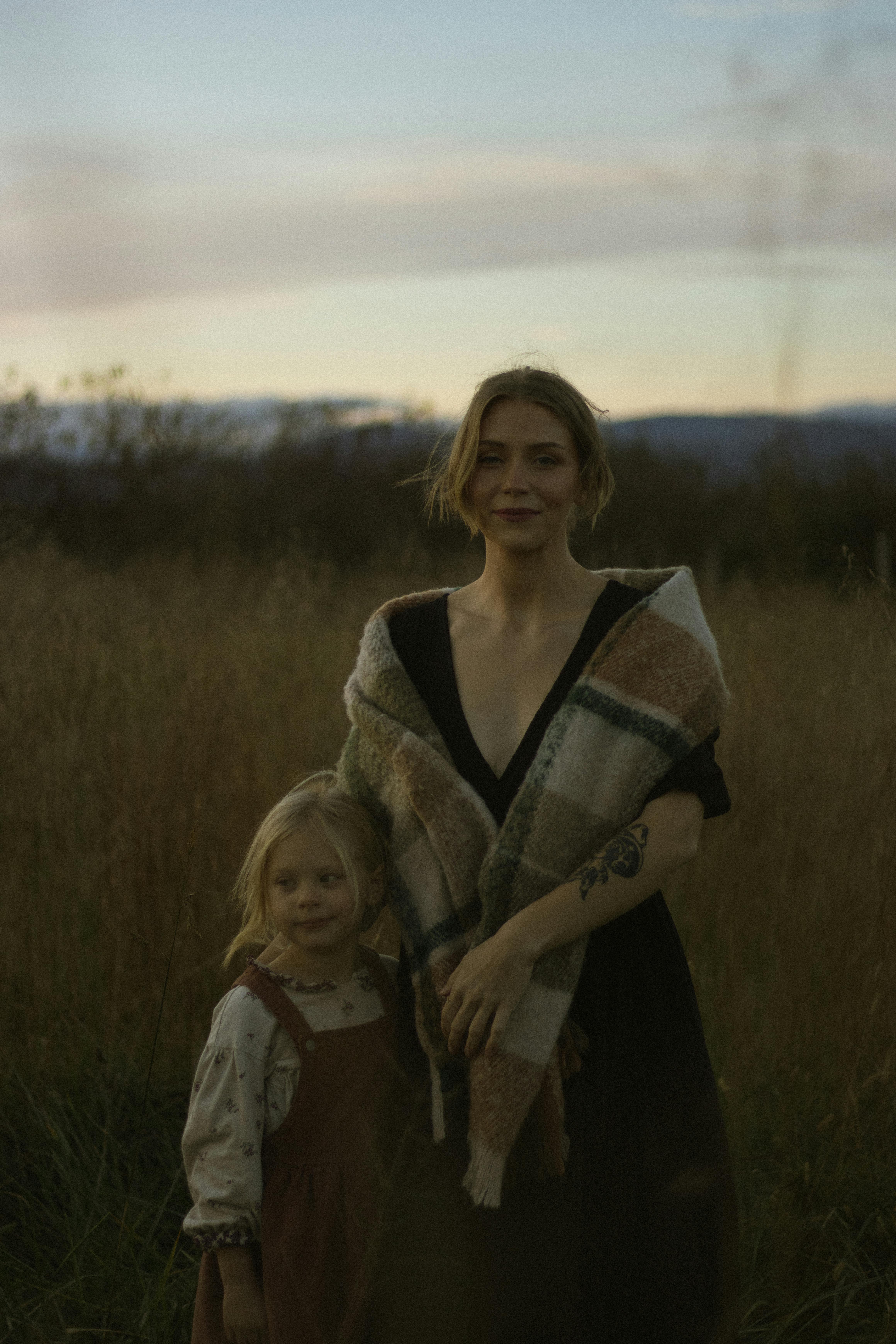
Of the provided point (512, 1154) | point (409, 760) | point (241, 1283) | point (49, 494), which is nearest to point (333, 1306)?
point (241, 1283)

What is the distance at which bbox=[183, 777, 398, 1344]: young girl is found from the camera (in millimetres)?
1598

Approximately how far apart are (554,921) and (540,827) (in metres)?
0.14

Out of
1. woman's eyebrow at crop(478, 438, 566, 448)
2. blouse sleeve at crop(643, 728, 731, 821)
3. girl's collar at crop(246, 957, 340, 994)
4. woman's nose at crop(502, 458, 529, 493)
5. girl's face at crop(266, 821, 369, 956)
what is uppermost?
woman's eyebrow at crop(478, 438, 566, 448)

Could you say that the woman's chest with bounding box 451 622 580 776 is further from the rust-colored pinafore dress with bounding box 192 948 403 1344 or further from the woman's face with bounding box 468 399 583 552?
the rust-colored pinafore dress with bounding box 192 948 403 1344

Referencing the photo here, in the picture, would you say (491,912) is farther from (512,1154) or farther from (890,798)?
(890,798)


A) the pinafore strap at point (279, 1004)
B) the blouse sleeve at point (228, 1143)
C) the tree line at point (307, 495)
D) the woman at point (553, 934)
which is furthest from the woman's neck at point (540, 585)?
the tree line at point (307, 495)

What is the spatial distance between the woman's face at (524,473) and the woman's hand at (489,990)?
2.10 ft

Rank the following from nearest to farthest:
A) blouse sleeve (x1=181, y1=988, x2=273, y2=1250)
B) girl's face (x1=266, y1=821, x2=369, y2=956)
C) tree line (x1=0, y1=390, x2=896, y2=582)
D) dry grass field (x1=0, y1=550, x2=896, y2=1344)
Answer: blouse sleeve (x1=181, y1=988, x2=273, y2=1250) < girl's face (x1=266, y1=821, x2=369, y2=956) < dry grass field (x1=0, y1=550, x2=896, y2=1344) < tree line (x1=0, y1=390, x2=896, y2=582)

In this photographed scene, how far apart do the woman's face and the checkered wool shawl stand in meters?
0.22

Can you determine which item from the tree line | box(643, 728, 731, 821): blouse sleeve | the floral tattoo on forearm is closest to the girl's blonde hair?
the floral tattoo on forearm

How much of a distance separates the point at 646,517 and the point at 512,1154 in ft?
31.6

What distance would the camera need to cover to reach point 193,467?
471 inches

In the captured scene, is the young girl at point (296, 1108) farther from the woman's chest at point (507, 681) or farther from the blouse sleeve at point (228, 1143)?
the woman's chest at point (507, 681)

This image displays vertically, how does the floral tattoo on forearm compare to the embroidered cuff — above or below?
above
